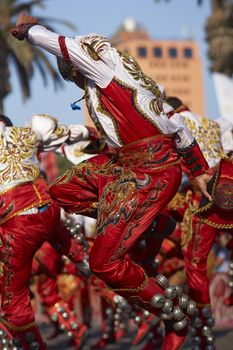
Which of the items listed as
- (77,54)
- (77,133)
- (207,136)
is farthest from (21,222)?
(207,136)

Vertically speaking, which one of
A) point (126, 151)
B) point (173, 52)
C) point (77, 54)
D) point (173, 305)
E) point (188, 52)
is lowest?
point (173, 52)

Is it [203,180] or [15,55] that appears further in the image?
[15,55]

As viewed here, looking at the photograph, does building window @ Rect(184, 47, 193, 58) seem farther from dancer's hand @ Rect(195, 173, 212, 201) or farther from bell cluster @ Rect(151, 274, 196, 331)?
bell cluster @ Rect(151, 274, 196, 331)

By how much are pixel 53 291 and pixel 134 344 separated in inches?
37.1

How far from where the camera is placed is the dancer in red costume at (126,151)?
5.42 metres

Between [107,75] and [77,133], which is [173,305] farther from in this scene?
[77,133]

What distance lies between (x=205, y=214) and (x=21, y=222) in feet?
4.25

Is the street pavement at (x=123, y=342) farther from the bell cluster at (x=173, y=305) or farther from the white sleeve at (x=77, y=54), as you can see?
the white sleeve at (x=77, y=54)

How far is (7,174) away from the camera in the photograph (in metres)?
6.81

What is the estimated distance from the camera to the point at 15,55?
26.2 meters

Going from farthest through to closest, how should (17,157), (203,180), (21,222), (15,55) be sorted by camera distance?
(15,55)
(17,157)
(21,222)
(203,180)

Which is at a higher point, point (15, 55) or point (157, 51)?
point (15, 55)

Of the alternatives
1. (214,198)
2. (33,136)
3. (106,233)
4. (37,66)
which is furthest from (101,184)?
(37,66)

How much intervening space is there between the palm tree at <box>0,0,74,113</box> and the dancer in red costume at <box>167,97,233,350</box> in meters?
17.6
